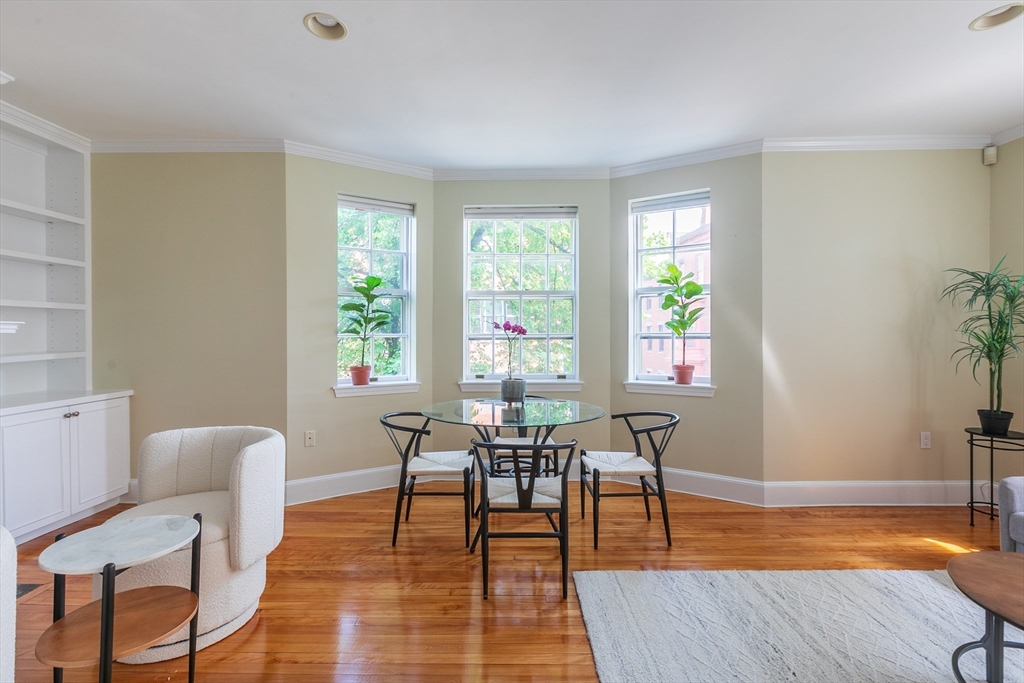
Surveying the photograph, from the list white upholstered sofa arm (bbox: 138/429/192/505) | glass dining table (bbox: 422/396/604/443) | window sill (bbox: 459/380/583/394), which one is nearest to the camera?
white upholstered sofa arm (bbox: 138/429/192/505)

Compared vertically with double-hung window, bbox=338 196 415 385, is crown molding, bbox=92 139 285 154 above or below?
above

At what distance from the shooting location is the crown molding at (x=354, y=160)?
12.0ft

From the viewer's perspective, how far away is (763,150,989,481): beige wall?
3545mm

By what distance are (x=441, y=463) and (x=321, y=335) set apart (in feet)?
5.06

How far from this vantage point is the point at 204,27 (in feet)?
7.34

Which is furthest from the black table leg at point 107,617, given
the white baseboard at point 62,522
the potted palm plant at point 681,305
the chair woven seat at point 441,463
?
the potted palm plant at point 681,305

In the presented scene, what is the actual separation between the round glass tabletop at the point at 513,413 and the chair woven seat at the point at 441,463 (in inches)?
12.4

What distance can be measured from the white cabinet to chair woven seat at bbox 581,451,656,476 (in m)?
3.30

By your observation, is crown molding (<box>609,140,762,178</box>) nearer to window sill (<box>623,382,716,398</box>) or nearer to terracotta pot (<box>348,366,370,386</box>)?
window sill (<box>623,382,716,398</box>)

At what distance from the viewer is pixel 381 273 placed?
4156mm

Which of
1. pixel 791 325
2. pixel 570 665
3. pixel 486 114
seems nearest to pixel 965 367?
pixel 791 325

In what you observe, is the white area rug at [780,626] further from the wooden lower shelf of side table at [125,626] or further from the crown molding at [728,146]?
the crown molding at [728,146]

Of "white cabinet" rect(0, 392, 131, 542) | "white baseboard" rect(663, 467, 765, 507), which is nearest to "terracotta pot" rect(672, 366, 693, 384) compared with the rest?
"white baseboard" rect(663, 467, 765, 507)

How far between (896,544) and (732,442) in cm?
112
